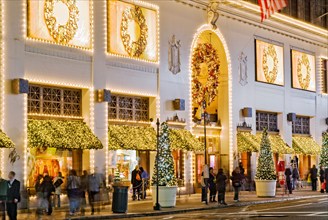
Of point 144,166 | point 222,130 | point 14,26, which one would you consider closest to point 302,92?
point 222,130

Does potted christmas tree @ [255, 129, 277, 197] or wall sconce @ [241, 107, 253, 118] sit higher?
wall sconce @ [241, 107, 253, 118]

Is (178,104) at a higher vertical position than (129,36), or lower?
lower

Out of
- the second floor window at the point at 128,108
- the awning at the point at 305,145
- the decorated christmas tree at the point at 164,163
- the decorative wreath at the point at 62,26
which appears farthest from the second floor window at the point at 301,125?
the decorative wreath at the point at 62,26

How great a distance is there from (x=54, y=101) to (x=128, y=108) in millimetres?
5591

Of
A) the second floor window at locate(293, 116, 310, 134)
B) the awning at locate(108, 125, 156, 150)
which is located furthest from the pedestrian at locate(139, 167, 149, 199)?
A: the second floor window at locate(293, 116, 310, 134)

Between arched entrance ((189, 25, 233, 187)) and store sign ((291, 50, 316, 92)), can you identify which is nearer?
arched entrance ((189, 25, 233, 187))

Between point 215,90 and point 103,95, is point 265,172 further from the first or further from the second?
point 103,95

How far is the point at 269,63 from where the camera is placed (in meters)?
50.0

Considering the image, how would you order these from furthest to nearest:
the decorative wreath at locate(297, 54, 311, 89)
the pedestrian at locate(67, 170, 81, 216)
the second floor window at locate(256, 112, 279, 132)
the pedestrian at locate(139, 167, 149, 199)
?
the decorative wreath at locate(297, 54, 311, 89) < the second floor window at locate(256, 112, 279, 132) < the pedestrian at locate(139, 167, 149, 199) < the pedestrian at locate(67, 170, 81, 216)

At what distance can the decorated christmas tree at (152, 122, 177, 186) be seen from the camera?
1276 inches

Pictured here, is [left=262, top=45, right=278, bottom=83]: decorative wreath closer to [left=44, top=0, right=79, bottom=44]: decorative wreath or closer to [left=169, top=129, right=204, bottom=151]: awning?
[left=169, top=129, right=204, bottom=151]: awning

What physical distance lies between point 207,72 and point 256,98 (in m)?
4.46

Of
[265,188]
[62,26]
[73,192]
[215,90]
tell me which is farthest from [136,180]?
[215,90]

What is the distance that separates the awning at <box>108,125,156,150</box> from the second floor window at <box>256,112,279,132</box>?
498 inches
